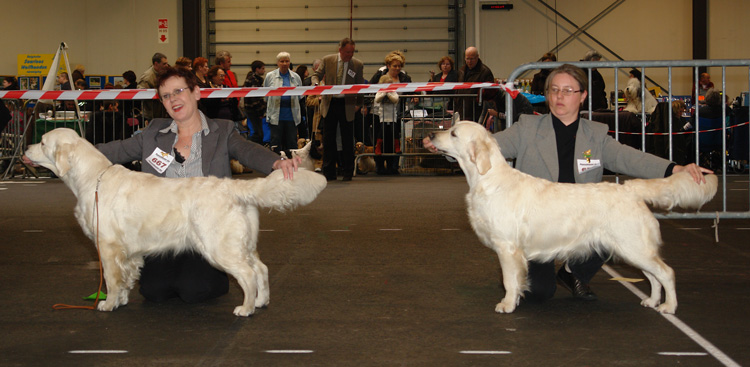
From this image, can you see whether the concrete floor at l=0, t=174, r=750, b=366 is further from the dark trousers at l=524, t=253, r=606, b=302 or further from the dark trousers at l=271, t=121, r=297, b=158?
the dark trousers at l=271, t=121, r=297, b=158

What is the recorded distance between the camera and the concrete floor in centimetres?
273

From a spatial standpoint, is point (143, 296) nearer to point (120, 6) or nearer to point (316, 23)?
point (316, 23)

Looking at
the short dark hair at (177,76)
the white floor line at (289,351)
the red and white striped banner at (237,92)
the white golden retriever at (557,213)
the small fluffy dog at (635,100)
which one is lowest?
the white floor line at (289,351)

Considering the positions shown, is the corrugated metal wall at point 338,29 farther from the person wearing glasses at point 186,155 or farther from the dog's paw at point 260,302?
the dog's paw at point 260,302

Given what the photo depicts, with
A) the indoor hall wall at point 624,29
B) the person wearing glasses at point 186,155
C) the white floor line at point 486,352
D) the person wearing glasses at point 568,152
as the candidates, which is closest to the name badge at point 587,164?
the person wearing glasses at point 568,152

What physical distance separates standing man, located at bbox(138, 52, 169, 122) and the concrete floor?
174 inches

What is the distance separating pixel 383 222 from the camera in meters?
6.08

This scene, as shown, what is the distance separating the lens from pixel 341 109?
9.52 meters

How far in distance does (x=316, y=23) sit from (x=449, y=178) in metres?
8.20

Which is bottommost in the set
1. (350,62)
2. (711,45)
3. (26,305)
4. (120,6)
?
(26,305)

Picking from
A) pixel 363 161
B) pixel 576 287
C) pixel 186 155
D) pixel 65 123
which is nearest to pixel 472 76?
pixel 363 161

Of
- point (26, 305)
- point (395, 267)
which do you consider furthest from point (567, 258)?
point (26, 305)

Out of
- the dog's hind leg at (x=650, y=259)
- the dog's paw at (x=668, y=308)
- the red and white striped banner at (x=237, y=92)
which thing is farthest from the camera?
the red and white striped banner at (x=237, y=92)

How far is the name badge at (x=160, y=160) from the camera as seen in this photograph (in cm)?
363
